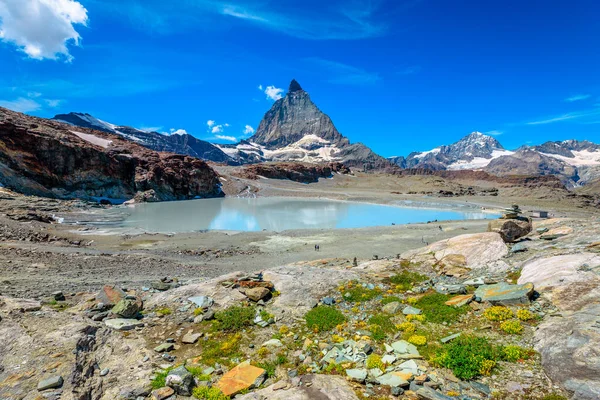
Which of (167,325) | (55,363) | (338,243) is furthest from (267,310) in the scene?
(338,243)

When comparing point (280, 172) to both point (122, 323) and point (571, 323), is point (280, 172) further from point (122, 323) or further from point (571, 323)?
point (571, 323)

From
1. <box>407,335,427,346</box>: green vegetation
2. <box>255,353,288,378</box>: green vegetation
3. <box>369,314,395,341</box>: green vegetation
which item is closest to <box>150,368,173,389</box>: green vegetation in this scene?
<box>255,353,288,378</box>: green vegetation

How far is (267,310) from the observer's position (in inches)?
460

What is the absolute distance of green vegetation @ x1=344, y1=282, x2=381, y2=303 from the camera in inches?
487

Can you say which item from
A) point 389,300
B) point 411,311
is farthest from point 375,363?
point 389,300

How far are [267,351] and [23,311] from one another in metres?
8.57

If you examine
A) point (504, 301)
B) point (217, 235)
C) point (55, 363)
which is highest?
point (504, 301)

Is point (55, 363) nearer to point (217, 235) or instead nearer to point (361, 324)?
point (361, 324)

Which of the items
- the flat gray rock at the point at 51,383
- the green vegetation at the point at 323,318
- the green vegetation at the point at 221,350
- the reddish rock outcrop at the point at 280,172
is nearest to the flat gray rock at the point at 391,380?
the green vegetation at the point at 323,318

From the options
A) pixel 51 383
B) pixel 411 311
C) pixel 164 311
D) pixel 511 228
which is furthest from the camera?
pixel 511 228

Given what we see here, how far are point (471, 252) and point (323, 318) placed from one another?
982cm

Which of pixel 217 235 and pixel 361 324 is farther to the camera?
pixel 217 235

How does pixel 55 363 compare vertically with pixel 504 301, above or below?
below

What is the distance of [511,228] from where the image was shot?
18109 mm
